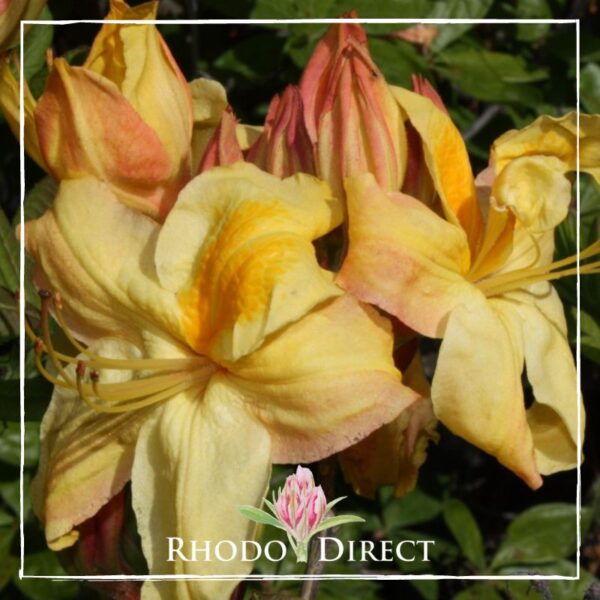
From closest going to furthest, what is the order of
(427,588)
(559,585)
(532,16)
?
(559,585) → (427,588) → (532,16)

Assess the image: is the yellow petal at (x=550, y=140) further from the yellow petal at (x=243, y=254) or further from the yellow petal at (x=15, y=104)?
the yellow petal at (x=15, y=104)

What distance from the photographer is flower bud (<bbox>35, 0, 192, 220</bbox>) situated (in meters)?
0.95

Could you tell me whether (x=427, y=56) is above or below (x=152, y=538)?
Result: above

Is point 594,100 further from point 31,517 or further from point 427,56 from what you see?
point 31,517

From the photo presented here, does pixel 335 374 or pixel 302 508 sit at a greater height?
pixel 335 374

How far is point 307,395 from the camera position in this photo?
90 cm

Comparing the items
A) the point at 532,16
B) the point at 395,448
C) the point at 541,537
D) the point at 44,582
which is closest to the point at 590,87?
the point at 532,16

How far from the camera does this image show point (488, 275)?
1.01 m

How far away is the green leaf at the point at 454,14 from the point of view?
4.85 ft

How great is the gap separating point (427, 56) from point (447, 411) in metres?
0.70

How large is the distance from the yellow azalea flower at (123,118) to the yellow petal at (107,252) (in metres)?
0.02

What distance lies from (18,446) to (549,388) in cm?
67

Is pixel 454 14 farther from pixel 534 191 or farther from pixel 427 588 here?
pixel 427 588

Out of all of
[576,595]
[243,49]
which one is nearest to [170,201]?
[243,49]
